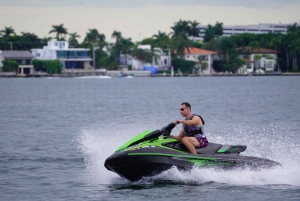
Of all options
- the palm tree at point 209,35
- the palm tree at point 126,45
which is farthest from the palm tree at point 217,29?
the palm tree at point 126,45

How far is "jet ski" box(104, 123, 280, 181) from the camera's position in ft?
54.3

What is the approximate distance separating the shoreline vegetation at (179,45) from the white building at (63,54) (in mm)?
3323

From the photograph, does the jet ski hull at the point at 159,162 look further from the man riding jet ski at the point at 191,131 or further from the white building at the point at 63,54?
the white building at the point at 63,54

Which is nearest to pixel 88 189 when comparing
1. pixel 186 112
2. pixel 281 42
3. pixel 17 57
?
pixel 186 112

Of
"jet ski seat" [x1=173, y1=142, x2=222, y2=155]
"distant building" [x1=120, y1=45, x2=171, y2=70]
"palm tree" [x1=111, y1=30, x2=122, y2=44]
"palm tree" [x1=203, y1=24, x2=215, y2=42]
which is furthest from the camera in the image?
"palm tree" [x1=203, y1=24, x2=215, y2=42]

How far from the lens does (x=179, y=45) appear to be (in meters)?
159

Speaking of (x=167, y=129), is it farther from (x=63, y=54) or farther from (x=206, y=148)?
(x=63, y=54)

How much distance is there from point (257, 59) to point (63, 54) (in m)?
43.1

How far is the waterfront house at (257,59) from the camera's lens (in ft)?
541

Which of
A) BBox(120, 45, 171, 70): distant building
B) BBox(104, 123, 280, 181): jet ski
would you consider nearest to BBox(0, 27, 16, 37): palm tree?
BBox(120, 45, 171, 70): distant building

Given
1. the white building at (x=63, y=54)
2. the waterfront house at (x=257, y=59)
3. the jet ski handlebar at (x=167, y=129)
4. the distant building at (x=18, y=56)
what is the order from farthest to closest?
the waterfront house at (x=257, y=59)
the white building at (x=63, y=54)
the distant building at (x=18, y=56)
the jet ski handlebar at (x=167, y=129)

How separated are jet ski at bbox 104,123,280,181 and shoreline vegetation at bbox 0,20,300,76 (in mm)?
141151

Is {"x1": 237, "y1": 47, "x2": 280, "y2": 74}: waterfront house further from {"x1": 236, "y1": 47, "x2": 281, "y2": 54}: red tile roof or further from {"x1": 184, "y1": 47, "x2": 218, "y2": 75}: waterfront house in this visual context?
{"x1": 184, "y1": 47, "x2": 218, "y2": 75}: waterfront house

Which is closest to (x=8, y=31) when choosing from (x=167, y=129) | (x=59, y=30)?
(x=59, y=30)
